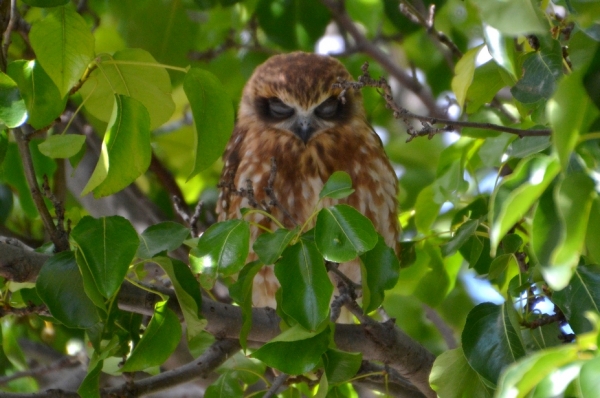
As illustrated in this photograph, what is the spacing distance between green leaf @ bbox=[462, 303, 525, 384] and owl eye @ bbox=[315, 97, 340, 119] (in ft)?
6.58

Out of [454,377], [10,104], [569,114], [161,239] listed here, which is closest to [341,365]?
[454,377]

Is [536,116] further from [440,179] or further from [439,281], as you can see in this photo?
[439,281]

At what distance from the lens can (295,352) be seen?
1988 millimetres

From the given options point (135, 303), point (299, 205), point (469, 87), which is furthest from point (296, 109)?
point (135, 303)

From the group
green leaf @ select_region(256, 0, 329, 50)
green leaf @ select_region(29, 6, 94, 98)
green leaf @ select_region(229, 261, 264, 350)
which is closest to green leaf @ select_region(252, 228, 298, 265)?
green leaf @ select_region(229, 261, 264, 350)

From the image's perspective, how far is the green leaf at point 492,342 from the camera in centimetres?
182

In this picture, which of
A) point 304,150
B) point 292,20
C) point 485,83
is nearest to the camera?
point 485,83

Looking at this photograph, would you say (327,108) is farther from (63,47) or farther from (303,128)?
(63,47)

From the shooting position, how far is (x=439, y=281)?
9.44ft

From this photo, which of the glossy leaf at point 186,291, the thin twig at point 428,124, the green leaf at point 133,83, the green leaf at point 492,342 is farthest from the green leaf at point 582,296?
the green leaf at point 133,83

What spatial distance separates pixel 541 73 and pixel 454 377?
77 centimetres

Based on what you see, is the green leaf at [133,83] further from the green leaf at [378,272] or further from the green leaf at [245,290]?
the green leaf at [378,272]

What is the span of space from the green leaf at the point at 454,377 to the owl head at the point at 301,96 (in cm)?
178

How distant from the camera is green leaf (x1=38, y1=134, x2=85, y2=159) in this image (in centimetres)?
189
